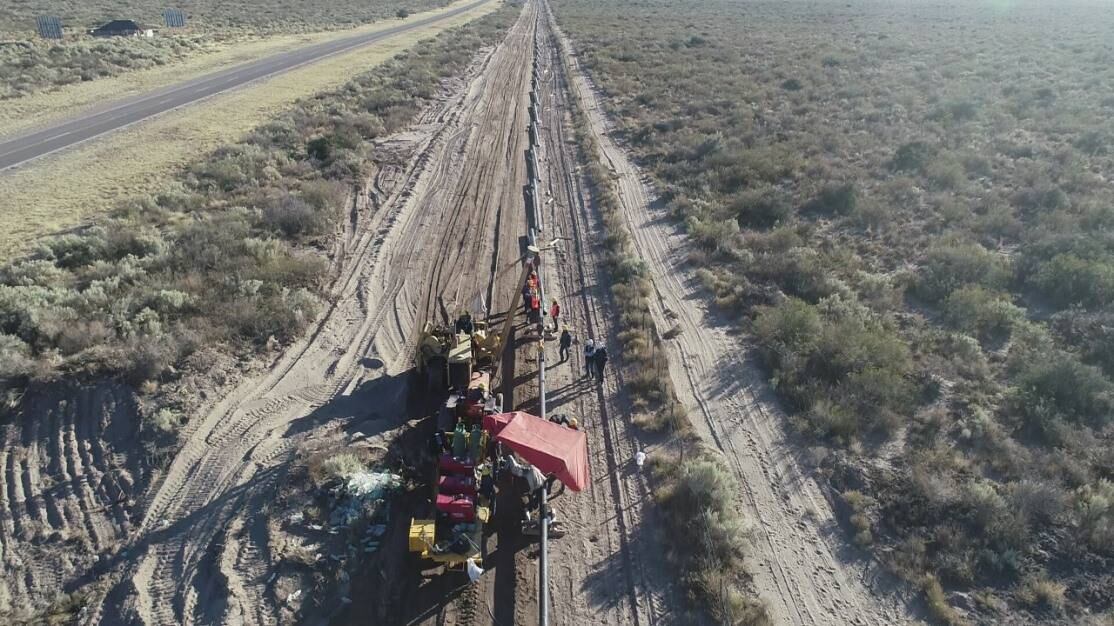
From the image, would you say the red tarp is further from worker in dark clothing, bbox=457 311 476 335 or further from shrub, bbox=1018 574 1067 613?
shrub, bbox=1018 574 1067 613

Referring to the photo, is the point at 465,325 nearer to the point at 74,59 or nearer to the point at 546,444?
the point at 546,444

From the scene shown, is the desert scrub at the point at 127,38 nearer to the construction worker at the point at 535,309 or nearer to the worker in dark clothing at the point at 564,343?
the construction worker at the point at 535,309

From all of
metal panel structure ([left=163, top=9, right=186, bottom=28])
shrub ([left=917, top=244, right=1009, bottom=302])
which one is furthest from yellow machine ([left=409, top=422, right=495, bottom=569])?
metal panel structure ([left=163, top=9, right=186, bottom=28])

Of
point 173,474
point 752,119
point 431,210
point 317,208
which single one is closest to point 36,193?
point 317,208

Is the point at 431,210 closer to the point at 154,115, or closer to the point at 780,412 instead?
the point at 780,412

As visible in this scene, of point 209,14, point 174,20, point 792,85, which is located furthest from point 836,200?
point 209,14
